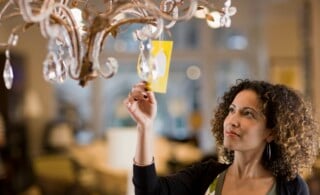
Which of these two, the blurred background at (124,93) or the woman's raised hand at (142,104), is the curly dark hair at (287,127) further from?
the blurred background at (124,93)

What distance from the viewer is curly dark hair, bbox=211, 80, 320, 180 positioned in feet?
6.19

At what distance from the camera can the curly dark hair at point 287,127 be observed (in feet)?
6.19

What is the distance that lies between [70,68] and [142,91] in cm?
29

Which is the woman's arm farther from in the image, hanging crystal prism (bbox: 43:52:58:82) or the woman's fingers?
hanging crystal prism (bbox: 43:52:58:82)

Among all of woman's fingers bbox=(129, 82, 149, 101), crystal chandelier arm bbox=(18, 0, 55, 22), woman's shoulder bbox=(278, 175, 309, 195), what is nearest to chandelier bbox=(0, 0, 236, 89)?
crystal chandelier arm bbox=(18, 0, 55, 22)

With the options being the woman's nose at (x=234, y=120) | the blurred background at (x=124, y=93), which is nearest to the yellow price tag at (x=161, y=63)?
the woman's nose at (x=234, y=120)

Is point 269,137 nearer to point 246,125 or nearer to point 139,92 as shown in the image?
point 246,125

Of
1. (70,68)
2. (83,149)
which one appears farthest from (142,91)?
(83,149)

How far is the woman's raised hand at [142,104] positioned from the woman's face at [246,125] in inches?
10.0

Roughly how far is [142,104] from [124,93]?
884 cm

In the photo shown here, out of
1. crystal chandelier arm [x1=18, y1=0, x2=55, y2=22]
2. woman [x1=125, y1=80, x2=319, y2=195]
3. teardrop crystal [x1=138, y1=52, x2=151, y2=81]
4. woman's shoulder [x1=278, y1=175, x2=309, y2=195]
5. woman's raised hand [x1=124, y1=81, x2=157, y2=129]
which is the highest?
crystal chandelier arm [x1=18, y1=0, x2=55, y2=22]

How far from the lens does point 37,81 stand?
31.1ft

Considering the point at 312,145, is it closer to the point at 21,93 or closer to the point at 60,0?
the point at 60,0

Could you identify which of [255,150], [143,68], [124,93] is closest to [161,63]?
[143,68]
